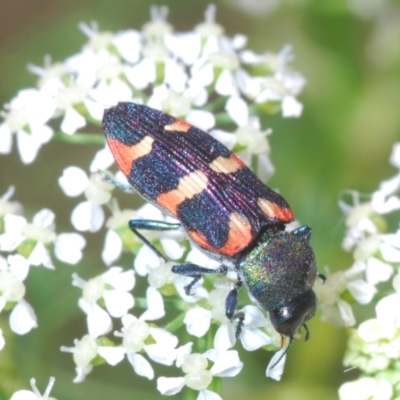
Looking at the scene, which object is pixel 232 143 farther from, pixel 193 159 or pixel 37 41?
pixel 37 41

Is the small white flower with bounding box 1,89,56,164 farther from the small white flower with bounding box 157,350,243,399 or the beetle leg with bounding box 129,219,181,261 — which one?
the small white flower with bounding box 157,350,243,399

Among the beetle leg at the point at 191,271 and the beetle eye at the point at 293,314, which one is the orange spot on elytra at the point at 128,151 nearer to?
the beetle leg at the point at 191,271

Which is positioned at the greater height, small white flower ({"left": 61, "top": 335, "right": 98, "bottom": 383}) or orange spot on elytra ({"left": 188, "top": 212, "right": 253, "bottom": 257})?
orange spot on elytra ({"left": 188, "top": 212, "right": 253, "bottom": 257})

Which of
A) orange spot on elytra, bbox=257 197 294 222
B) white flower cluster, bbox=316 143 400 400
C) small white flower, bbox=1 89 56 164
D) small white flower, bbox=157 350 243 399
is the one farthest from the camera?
small white flower, bbox=1 89 56 164

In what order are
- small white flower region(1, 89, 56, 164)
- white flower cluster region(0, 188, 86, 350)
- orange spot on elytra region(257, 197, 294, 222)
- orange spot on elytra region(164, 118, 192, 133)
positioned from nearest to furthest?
white flower cluster region(0, 188, 86, 350) → orange spot on elytra region(257, 197, 294, 222) → orange spot on elytra region(164, 118, 192, 133) → small white flower region(1, 89, 56, 164)

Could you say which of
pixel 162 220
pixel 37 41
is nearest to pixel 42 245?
pixel 162 220

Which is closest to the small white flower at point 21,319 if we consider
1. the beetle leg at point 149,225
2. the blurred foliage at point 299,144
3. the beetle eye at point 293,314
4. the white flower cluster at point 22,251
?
the white flower cluster at point 22,251

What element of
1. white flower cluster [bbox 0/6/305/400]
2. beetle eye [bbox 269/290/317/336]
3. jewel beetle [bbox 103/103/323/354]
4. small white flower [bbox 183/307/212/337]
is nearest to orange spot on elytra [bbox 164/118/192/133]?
jewel beetle [bbox 103/103/323/354]

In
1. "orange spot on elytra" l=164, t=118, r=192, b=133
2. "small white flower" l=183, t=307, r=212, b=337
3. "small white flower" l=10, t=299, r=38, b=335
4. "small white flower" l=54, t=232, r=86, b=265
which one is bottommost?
"small white flower" l=10, t=299, r=38, b=335
